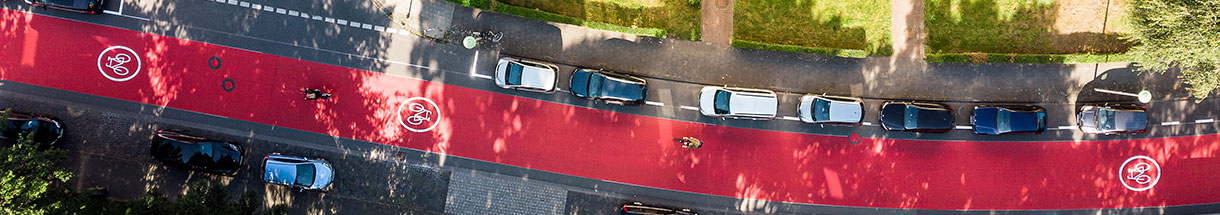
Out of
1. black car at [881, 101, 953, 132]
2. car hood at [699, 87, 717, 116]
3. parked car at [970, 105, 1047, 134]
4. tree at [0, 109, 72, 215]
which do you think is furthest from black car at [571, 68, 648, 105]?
tree at [0, 109, 72, 215]

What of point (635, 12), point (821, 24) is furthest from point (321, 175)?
point (821, 24)

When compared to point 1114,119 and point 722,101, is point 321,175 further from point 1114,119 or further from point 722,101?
point 1114,119

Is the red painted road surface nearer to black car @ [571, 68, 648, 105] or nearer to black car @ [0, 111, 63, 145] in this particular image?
black car @ [571, 68, 648, 105]

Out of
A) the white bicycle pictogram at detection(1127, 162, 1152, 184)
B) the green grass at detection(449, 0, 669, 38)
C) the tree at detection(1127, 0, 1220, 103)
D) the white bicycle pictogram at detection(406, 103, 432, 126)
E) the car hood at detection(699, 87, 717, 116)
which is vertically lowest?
the white bicycle pictogram at detection(406, 103, 432, 126)

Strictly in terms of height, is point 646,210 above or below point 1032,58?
below

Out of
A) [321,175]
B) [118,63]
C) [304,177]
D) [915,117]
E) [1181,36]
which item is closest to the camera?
[1181,36]

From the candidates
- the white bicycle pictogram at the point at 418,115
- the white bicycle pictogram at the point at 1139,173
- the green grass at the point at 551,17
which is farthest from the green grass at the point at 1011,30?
the white bicycle pictogram at the point at 418,115
